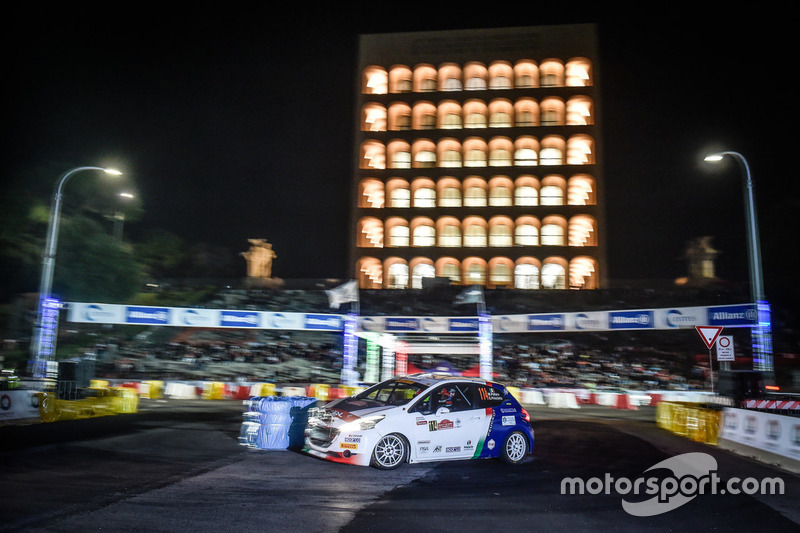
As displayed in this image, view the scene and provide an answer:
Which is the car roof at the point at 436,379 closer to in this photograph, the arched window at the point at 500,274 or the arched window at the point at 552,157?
the arched window at the point at 500,274

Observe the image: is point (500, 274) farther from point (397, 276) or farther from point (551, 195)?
point (397, 276)

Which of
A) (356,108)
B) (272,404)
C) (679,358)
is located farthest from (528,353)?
(356,108)

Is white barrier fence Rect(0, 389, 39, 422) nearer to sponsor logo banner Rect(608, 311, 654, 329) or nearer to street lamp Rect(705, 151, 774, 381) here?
street lamp Rect(705, 151, 774, 381)

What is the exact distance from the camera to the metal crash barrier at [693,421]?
14.7 meters

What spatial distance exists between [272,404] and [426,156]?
54.1 m

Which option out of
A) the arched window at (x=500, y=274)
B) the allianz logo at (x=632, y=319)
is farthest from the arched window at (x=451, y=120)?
the allianz logo at (x=632, y=319)

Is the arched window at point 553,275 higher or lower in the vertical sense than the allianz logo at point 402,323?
higher

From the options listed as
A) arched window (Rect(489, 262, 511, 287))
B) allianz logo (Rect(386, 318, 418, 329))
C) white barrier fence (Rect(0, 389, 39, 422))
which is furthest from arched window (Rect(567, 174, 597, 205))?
white barrier fence (Rect(0, 389, 39, 422))

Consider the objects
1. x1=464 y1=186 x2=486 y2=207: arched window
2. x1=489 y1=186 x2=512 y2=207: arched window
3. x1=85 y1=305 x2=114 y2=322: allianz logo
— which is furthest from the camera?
x1=464 y1=186 x2=486 y2=207: arched window

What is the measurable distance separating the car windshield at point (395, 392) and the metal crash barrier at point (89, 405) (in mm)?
9952

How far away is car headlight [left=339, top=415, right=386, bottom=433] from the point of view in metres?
9.63

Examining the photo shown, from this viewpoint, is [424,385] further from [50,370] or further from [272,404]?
[50,370]

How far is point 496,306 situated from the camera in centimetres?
5072
